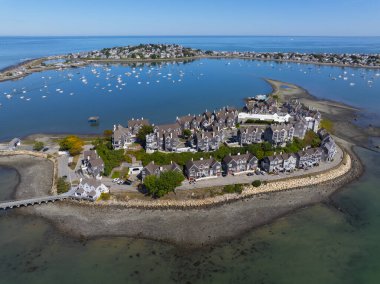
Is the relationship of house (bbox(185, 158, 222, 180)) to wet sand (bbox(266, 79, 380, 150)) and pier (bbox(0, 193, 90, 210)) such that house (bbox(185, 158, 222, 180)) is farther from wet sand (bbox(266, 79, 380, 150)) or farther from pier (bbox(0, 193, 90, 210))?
wet sand (bbox(266, 79, 380, 150))

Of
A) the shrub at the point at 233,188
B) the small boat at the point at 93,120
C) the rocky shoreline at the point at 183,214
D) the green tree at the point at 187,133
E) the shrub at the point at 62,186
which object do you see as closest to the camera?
the rocky shoreline at the point at 183,214

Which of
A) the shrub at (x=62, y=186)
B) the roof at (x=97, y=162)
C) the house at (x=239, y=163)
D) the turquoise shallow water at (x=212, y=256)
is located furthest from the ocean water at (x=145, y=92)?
the turquoise shallow water at (x=212, y=256)

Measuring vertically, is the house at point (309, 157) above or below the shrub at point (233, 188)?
above

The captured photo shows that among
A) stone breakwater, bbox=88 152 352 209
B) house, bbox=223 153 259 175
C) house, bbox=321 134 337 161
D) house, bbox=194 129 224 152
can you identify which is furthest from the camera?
house, bbox=194 129 224 152

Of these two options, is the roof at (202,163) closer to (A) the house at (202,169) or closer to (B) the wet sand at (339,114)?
(A) the house at (202,169)

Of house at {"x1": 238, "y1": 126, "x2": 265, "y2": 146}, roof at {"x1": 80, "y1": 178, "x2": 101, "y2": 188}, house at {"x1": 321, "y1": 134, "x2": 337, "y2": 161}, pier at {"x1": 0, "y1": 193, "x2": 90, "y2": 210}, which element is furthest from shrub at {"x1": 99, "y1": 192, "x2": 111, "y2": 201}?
house at {"x1": 321, "y1": 134, "x2": 337, "y2": 161}

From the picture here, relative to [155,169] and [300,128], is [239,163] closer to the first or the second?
[155,169]
